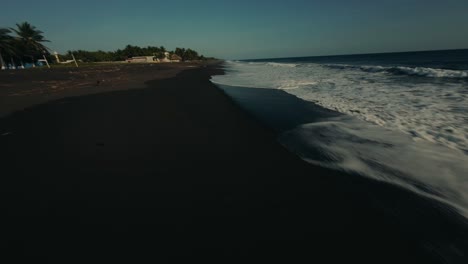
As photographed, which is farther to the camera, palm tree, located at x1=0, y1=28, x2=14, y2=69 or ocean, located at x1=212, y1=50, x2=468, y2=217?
palm tree, located at x1=0, y1=28, x2=14, y2=69

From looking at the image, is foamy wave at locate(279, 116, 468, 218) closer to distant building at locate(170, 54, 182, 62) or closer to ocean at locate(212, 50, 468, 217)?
ocean at locate(212, 50, 468, 217)

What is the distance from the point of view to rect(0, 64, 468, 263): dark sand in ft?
6.26

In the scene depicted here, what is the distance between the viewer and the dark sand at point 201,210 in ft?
6.26

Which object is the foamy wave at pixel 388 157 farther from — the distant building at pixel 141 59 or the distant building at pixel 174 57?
the distant building at pixel 174 57

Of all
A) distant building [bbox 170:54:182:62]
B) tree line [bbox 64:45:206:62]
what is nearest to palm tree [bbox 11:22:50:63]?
tree line [bbox 64:45:206:62]

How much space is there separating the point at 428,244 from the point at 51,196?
416 cm

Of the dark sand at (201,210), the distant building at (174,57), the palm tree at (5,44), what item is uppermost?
the palm tree at (5,44)

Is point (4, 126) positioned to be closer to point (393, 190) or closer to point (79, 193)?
point (79, 193)

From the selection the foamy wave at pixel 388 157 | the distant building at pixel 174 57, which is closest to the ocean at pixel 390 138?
the foamy wave at pixel 388 157

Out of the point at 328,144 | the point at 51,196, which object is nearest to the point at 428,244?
the point at 328,144

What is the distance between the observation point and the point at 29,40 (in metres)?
54.2

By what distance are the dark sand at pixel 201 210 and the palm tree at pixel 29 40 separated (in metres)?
72.1

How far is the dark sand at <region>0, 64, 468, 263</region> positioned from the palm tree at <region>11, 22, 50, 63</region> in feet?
236

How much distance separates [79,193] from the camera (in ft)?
9.02
